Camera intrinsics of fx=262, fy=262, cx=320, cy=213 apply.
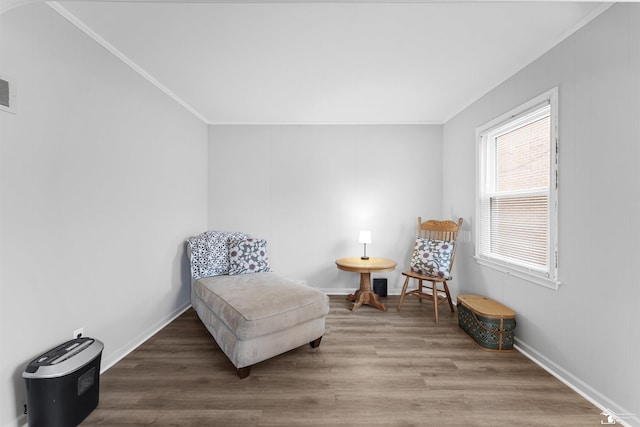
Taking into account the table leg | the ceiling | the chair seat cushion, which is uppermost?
the ceiling

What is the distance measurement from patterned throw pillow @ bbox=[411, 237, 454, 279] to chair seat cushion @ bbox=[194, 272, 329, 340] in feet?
4.89

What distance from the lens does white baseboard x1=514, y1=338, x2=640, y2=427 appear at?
1562 mm

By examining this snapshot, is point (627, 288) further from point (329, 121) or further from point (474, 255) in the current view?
point (329, 121)

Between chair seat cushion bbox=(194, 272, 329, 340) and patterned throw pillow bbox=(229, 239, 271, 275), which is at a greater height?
patterned throw pillow bbox=(229, 239, 271, 275)

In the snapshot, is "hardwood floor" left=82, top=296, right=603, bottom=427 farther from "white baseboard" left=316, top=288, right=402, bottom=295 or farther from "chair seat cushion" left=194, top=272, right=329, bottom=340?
"white baseboard" left=316, top=288, right=402, bottom=295

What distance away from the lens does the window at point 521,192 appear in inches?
82.3

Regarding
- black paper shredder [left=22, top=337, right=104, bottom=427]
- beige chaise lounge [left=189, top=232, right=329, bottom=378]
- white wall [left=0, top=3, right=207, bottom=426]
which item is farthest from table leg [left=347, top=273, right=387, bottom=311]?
black paper shredder [left=22, top=337, right=104, bottom=427]

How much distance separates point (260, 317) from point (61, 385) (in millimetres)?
1129

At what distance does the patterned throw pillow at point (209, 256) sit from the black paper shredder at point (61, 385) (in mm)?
1407

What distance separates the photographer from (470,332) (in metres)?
2.58

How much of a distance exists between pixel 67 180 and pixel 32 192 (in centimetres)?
23

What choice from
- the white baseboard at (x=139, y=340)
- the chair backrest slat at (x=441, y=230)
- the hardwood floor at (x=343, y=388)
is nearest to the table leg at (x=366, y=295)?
the hardwood floor at (x=343, y=388)

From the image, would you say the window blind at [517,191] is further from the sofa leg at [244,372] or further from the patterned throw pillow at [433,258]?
the sofa leg at [244,372]

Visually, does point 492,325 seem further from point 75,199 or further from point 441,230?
point 75,199
